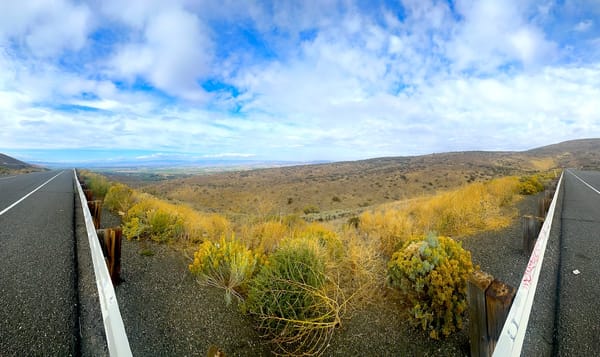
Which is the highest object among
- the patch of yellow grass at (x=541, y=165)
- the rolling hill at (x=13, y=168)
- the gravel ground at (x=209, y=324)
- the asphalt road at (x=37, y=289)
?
the rolling hill at (x=13, y=168)

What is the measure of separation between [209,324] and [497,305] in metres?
2.93

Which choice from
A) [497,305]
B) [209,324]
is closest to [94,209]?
[209,324]

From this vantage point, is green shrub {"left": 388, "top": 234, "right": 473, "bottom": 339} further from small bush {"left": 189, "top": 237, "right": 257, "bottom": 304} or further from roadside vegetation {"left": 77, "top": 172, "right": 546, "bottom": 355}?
small bush {"left": 189, "top": 237, "right": 257, "bottom": 304}

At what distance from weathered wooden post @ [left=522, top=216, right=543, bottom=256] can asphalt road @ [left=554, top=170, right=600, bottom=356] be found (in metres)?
0.49

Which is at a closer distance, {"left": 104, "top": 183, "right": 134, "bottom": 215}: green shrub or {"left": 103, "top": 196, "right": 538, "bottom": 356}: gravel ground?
{"left": 103, "top": 196, "right": 538, "bottom": 356}: gravel ground

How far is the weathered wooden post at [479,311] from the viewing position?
220 centimetres

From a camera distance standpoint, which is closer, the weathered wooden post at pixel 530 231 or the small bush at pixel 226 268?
the small bush at pixel 226 268

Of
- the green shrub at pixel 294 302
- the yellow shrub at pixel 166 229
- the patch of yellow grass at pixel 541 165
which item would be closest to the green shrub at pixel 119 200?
the yellow shrub at pixel 166 229

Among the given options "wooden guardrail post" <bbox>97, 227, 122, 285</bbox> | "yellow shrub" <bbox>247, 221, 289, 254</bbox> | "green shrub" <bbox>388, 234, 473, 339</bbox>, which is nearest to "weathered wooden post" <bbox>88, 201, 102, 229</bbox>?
"wooden guardrail post" <bbox>97, 227, 122, 285</bbox>

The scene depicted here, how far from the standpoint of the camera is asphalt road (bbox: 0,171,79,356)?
266cm

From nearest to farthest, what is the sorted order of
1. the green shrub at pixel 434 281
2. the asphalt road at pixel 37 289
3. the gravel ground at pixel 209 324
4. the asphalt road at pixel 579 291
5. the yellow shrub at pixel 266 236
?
the asphalt road at pixel 37 289, the asphalt road at pixel 579 291, the gravel ground at pixel 209 324, the green shrub at pixel 434 281, the yellow shrub at pixel 266 236

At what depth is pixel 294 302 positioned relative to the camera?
326cm

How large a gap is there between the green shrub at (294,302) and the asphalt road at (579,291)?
2.27 m

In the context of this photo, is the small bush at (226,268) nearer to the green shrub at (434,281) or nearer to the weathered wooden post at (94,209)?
the green shrub at (434,281)
